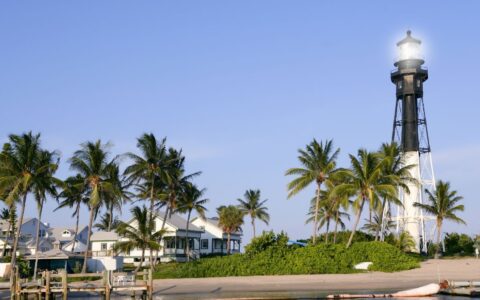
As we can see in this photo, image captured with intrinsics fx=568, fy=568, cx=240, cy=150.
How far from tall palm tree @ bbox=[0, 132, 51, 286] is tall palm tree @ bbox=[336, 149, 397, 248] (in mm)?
28598

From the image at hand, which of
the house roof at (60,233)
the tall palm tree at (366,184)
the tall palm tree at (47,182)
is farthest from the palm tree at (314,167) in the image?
the house roof at (60,233)

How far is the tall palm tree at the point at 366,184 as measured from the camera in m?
53.2

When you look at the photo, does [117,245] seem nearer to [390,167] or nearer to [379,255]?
[379,255]

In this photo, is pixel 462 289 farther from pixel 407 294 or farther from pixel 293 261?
pixel 293 261

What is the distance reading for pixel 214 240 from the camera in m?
87.2

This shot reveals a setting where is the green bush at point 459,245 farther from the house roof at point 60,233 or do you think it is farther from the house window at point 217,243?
the house roof at point 60,233

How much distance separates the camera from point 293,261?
167 feet

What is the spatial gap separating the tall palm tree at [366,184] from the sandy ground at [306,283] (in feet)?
24.6

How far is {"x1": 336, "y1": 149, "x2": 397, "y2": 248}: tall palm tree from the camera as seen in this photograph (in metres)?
53.2

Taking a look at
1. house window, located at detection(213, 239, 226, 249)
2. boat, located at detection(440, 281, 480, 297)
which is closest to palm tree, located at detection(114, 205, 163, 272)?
boat, located at detection(440, 281, 480, 297)

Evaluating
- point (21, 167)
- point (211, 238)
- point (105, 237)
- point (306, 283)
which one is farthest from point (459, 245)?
point (21, 167)

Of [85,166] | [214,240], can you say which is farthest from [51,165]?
[214,240]

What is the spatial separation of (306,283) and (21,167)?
28.3 metres

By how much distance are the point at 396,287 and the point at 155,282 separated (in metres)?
19.8
